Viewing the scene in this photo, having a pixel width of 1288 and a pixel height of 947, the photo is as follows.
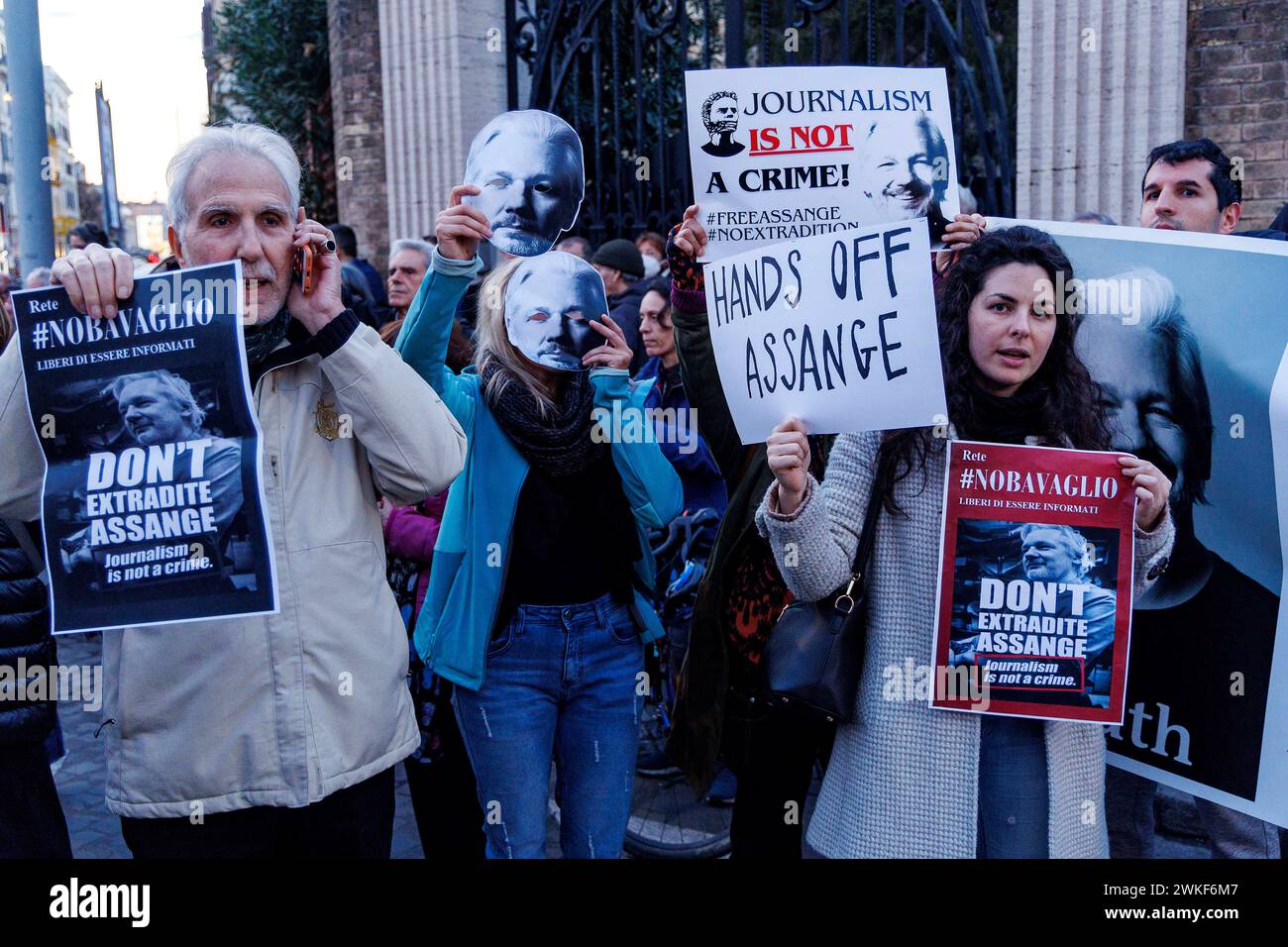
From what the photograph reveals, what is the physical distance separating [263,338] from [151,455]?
0.28 meters

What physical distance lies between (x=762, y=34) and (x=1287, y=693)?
5.37 m

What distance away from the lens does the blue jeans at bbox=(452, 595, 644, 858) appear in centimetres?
292

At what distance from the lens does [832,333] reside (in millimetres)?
2430

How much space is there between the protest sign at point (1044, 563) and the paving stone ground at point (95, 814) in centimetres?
205

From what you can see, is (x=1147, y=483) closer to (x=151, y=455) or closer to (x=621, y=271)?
(x=151, y=455)

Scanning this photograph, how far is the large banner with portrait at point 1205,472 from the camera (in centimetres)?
263

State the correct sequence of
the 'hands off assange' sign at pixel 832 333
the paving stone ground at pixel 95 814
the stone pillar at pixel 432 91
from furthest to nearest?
the stone pillar at pixel 432 91, the paving stone ground at pixel 95 814, the 'hands off assange' sign at pixel 832 333

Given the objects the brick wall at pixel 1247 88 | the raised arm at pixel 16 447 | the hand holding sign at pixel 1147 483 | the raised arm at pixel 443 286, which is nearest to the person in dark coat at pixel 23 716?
the raised arm at pixel 16 447

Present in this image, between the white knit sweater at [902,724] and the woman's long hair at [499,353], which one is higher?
the woman's long hair at [499,353]

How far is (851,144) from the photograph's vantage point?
117 inches

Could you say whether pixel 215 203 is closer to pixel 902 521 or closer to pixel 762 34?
pixel 902 521

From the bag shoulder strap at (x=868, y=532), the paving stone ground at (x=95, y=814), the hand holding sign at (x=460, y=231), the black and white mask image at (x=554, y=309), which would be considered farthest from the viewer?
the paving stone ground at (x=95, y=814)

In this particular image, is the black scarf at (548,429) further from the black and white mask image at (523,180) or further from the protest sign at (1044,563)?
the protest sign at (1044,563)

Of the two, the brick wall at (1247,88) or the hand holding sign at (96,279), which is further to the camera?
the brick wall at (1247,88)
